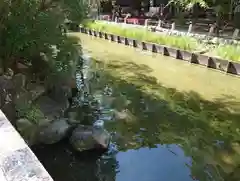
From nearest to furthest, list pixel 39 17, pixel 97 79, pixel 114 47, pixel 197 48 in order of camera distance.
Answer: pixel 39 17
pixel 97 79
pixel 197 48
pixel 114 47

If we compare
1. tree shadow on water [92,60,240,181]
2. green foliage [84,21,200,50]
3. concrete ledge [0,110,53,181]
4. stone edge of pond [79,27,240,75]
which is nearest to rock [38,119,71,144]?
tree shadow on water [92,60,240,181]

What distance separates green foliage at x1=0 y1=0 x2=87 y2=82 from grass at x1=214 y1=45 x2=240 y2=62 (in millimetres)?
6764

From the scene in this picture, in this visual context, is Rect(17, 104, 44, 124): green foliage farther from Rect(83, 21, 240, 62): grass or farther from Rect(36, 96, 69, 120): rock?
Rect(83, 21, 240, 62): grass

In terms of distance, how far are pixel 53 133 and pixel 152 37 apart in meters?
11.8

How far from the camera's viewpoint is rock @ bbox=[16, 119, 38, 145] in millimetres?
6300

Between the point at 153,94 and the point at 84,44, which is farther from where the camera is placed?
the point at 84,44

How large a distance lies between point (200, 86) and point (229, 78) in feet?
4.78

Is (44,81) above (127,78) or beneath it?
above

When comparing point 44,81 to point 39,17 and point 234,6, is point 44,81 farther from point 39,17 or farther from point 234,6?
point 234,6

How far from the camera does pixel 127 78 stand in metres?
12.7

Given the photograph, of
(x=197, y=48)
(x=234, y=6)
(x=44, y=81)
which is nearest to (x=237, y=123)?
(x=44, y=81)

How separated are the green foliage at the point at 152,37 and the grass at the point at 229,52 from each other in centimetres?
139

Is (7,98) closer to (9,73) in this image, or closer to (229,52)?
(9,73)

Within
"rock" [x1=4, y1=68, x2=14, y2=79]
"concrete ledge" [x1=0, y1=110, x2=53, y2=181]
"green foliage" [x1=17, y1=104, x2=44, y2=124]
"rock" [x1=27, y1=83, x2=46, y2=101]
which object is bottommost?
"green foliage" [x1=17, y1=104, x2=44, y2=124]
